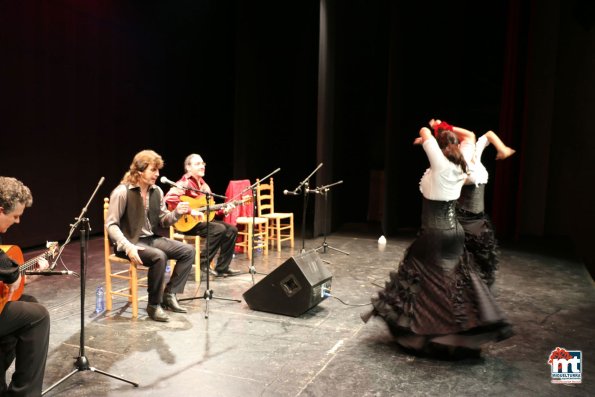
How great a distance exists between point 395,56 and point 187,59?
3347 mm

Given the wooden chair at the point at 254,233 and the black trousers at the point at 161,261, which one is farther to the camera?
the wooden chair at the point at 254,233

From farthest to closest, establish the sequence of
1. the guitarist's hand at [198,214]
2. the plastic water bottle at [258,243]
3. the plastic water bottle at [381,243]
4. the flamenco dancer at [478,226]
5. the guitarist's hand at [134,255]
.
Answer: the plastic water bottle at [381,243] → the plastic water bottle at [258,243] → the guitarist's hand at [198,214] → the flamenco dancer at [478,226] → the guitarist's hand at [134,255]

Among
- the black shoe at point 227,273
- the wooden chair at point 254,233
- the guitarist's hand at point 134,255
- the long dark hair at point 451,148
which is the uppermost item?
the long dark hair at point 451,148

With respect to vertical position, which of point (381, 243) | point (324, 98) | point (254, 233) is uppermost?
point (324, 98)

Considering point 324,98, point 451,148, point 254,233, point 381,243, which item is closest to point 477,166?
point 451,148

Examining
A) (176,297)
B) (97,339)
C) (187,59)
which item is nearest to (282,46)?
(187,59)

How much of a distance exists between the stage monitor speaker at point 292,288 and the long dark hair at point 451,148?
4.56 feet

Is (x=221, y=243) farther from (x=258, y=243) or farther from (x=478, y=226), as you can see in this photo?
(x=478, y=226)

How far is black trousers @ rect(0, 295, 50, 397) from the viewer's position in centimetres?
255

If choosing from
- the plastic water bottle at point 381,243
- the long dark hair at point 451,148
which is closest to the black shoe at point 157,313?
the long dark hair at point 451,148

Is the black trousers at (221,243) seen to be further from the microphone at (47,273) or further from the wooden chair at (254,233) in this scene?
the microphone at (47,273)

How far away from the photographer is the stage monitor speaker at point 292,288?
4.18 m

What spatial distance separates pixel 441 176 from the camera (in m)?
3.36

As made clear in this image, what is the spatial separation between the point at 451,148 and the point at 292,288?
1639mm
